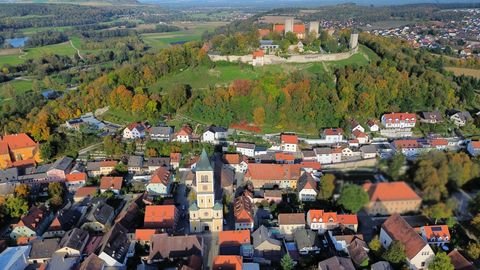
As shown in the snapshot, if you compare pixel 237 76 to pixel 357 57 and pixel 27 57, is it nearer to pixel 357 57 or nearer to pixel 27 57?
pixel 357 57

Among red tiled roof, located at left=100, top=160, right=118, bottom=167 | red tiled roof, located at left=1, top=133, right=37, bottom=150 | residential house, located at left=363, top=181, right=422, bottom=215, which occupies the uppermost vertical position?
residential house, located at left=363, top=181, right=422, bottom=215

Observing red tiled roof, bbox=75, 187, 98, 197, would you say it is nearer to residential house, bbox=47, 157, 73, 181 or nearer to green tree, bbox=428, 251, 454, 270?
residential house, bbox=47, 157, 73, 181

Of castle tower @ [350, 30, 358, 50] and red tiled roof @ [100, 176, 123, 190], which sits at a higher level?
castle tower @ [350, 30, 358, 50]

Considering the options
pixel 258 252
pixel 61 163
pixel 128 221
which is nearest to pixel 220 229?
pixel 258 252

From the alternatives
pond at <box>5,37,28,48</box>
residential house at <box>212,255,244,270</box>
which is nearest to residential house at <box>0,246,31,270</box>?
residential house at <box>212,255,244,270</box>

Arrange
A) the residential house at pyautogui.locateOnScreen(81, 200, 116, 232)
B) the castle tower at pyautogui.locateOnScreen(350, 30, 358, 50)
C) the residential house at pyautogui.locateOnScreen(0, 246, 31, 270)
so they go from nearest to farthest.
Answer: the residential house at pyautogui.locateOnScreen(0, 246, 31, 270) → the residential house at pyautogui.locateOnScreen(81, 200, 116, 232) → the castle tower at pyautogui.locateOnScreen(350, 30, 358, 50)

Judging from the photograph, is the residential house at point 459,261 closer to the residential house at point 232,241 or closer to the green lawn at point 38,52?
the residential house at point 232,241

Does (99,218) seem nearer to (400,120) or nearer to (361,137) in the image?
(361,137)
